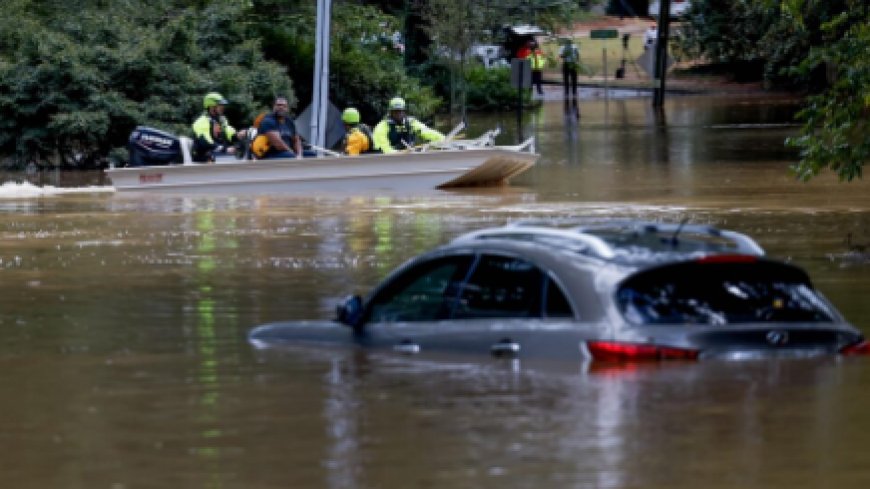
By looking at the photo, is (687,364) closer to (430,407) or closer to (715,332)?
(715,332)

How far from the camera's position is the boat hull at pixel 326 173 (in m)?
28.7

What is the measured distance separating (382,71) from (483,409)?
3340 cm

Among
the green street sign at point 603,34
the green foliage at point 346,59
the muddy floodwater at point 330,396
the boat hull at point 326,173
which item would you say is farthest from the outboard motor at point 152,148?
the green street sign at point 603,34

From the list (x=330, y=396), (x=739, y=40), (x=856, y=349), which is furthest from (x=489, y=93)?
(x=856, y=349)

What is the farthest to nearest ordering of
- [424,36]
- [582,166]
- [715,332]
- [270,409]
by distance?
1. [424,36]
2. [582,166]
3. [270,409]
4. [715,332]

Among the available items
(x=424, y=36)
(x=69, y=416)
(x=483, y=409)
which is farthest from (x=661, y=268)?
(x=424, y=36)

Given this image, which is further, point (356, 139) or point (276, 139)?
point (356, 139)

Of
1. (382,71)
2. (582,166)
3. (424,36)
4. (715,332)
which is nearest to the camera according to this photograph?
(715,332)

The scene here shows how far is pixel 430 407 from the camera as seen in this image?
975 centimetres

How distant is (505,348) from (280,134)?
63.7ft

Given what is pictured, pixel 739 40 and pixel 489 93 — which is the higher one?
pixel 739 40

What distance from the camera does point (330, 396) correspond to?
10234 millimetres

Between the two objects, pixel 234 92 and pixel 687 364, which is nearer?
pixel 687 364

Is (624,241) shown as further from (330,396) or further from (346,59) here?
(346,59)
